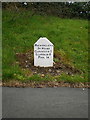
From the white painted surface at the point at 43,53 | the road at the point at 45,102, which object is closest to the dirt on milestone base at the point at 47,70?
the white painted surface at the point at 43,53

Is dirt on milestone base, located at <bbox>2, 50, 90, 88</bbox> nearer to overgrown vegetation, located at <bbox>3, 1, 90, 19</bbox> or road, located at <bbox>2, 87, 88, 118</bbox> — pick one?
road, located at <bbox>2, 87, 88, 118</bbox>

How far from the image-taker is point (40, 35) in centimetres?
1109

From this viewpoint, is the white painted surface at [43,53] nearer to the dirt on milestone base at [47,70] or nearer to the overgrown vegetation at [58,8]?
the dirt on milestone base at [47,70]

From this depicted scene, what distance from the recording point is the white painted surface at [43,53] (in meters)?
8.53

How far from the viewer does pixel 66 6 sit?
14.7 meters

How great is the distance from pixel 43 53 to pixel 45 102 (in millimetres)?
2575

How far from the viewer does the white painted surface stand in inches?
336

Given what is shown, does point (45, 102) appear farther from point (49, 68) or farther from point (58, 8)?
point (58, 8)

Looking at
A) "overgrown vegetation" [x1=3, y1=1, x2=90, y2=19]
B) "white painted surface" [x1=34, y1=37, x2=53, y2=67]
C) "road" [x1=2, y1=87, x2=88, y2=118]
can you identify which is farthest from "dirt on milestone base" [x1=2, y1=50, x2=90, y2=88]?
"overgrown vegetation" [x1=3, y1=1, x2=90, y2=19]

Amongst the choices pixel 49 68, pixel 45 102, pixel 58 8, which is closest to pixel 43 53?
pixel 49 68

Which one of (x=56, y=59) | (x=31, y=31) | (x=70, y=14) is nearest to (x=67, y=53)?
(x=56, y=59)

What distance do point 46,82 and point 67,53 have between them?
8.71 feet

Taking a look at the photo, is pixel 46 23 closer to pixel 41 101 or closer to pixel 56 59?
pixel 56 59

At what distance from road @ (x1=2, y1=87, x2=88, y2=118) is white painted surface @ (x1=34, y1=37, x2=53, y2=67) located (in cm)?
157
